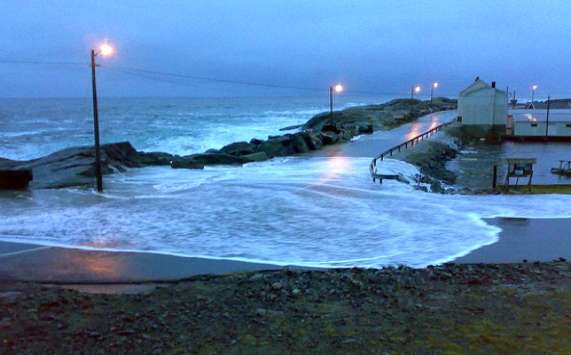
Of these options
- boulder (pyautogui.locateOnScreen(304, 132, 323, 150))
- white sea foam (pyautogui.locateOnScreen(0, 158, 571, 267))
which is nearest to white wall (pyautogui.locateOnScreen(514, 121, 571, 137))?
boulder (pyautogui.locateOnScreen(304, 132, 323, 150))

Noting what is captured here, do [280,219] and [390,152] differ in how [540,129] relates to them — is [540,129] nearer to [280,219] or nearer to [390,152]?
[390,152]

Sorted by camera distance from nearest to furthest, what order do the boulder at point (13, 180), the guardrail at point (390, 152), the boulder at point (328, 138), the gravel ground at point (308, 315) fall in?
the gravel ground at point (308, 315)
the boulder at point (13, 180)
the guardrail at point (390, 152)
the boulder at point (328, 138)

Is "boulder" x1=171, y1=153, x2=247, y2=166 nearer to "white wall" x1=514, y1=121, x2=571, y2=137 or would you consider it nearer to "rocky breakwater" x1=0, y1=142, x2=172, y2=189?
"rocky breakwater" x1=0, y1=142, x2=172, y2=189

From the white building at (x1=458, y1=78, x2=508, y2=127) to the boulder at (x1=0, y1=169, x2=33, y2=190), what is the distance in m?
51.0

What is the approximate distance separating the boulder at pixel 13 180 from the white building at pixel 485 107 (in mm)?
50978

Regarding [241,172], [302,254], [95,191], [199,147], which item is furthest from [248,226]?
[199,147]

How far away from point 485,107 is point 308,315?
60.0m

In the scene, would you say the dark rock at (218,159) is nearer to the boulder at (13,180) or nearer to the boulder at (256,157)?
the boulder at (256,157)

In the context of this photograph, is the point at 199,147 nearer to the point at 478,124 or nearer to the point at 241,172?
the point at 241,172

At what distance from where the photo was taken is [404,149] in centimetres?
3825

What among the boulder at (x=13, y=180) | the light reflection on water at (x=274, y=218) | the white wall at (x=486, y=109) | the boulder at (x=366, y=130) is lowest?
the light reflection on water at (x=274, y=218)

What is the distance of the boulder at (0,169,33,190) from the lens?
2330cm

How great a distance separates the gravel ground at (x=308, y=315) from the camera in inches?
225

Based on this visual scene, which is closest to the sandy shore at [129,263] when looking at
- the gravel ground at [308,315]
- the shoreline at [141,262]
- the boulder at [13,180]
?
the shoreline at [141,262]
